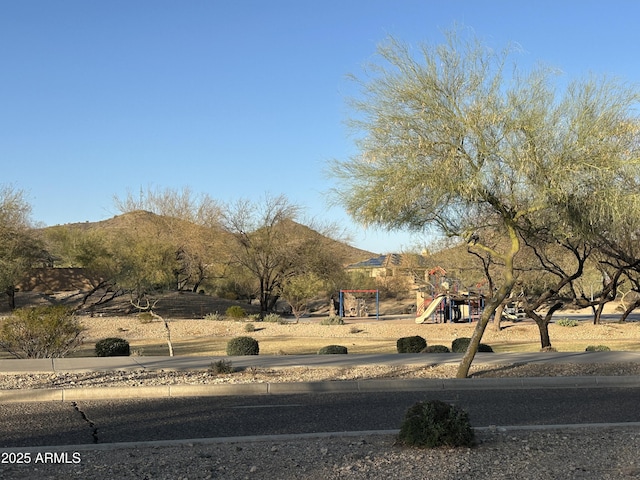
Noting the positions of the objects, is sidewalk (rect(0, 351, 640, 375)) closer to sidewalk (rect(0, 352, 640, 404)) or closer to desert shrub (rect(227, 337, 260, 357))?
sidewalk (rect(0, 352, 640, 404))

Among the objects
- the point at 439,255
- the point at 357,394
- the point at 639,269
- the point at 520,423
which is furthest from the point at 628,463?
the point at 439,255

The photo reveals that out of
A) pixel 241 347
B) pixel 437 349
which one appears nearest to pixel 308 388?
pixel 241 347

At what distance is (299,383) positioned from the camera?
12422mm

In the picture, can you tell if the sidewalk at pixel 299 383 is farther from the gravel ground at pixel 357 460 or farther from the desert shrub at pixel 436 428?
the desert shrub at pixel 436 428

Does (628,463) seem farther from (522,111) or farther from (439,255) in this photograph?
(439,255)

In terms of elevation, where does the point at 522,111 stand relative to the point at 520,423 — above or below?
above

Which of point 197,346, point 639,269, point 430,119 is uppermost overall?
point 430,119

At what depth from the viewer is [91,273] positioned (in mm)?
49812

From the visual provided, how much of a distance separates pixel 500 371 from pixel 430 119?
5.90 metres

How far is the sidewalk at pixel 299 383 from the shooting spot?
11.6 metres

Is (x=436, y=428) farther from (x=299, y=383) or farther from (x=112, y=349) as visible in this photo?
(x=112, y=349)

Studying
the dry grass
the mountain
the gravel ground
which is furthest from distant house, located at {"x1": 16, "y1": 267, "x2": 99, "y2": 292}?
the gravel ground

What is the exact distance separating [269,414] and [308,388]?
9.02 ft

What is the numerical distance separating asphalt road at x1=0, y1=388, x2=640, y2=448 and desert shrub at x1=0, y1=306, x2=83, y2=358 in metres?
7.19
